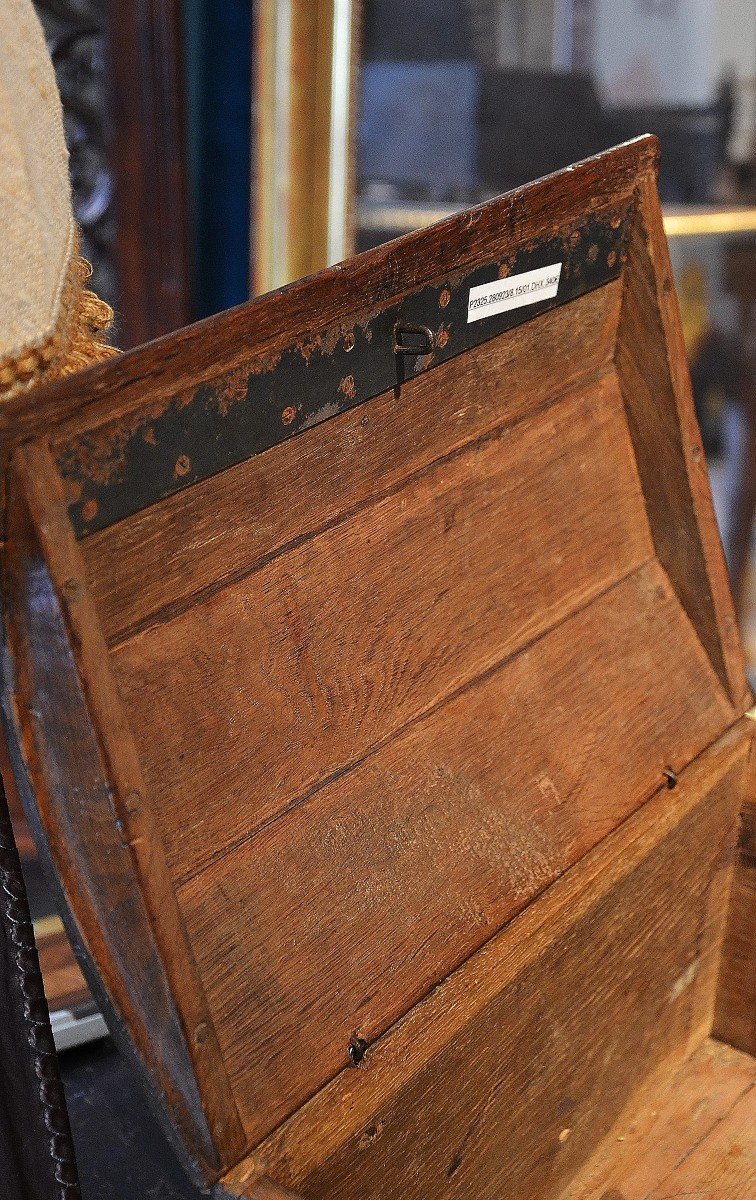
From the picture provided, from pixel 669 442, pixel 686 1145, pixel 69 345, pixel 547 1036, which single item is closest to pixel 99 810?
pixel 69 345

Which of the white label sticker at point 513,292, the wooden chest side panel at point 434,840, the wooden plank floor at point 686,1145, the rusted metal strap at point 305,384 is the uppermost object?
the white label sticker at point 513,292

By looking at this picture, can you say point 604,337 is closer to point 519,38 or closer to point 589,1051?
point 589,1051

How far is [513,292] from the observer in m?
1.07

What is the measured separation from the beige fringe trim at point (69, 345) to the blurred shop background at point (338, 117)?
185 cm

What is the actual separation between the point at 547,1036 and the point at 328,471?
559 millimetres

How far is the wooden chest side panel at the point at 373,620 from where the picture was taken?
0.85m

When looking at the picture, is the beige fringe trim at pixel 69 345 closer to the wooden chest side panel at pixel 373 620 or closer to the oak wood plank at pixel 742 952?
the wooden chest side panel at pixel 373 620

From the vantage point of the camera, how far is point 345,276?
86cm

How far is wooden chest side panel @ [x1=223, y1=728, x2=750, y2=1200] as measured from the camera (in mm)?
903

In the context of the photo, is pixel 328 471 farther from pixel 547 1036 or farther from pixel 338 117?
pixel 338 117

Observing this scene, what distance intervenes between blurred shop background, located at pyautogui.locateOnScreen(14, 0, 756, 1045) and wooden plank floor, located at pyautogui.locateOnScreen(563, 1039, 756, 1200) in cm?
153

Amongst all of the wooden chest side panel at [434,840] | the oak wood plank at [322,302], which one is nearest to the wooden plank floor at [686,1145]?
the wooden chest side panel at [434,840]

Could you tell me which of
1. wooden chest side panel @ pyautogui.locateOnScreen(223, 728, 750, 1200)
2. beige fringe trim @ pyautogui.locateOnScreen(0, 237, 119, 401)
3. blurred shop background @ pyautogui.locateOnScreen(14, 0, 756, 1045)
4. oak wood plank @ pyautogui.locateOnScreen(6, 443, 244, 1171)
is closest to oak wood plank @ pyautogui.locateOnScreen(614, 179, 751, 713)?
wooden chest side panel @ pyautogui.locateOnScreen(223, 728, 750, 1200)

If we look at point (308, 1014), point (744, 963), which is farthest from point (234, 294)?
point (308, 1014)
